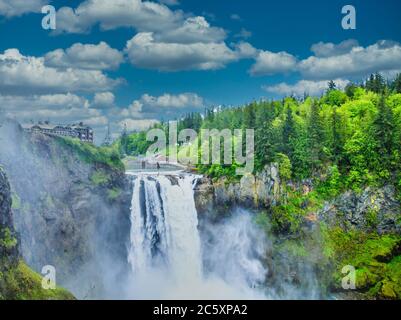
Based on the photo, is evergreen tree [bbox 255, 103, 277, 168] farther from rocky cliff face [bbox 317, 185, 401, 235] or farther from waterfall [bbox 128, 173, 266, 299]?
rocky cliff face [bbox 317, 185, 401, 235]

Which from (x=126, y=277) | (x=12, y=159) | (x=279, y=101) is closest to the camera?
(x=12, y=159)

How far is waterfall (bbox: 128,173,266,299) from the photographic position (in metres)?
Result: 40.8

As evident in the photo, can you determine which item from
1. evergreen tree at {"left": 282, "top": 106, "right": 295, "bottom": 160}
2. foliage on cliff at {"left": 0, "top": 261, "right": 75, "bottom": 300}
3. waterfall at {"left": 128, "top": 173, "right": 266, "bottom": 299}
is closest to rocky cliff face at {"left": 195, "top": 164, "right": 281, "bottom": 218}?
waterfall at {"left": 128, "top": 173, "right": 266, "bottom": 299}

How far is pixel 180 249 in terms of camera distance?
42219mm

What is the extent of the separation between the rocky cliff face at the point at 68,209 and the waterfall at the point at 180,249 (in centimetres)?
138

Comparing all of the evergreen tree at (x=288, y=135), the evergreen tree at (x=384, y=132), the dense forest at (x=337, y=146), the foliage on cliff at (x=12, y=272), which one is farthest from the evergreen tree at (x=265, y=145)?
the foliage on cliff at (x=12, y=272)

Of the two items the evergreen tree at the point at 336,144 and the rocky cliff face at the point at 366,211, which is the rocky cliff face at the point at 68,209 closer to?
the rocky cliff face at the point at 366,211

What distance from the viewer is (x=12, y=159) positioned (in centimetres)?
3438

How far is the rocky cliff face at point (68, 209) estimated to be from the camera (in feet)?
113

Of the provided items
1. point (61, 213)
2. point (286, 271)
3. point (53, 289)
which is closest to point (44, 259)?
point (61, 213)

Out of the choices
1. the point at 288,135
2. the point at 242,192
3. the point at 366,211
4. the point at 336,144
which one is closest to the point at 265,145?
the point at 288,135

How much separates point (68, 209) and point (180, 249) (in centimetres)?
1009
